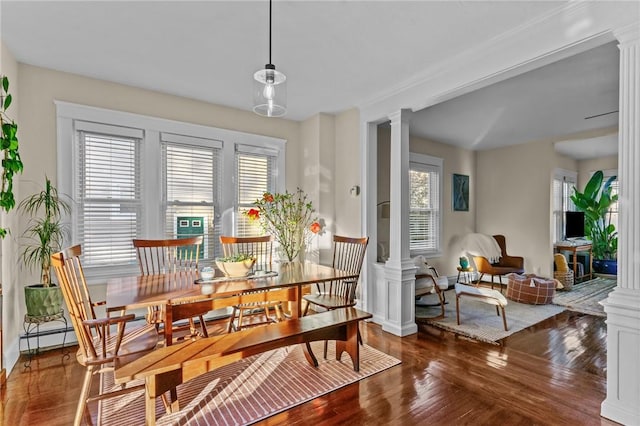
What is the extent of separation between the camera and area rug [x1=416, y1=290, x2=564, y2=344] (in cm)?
371

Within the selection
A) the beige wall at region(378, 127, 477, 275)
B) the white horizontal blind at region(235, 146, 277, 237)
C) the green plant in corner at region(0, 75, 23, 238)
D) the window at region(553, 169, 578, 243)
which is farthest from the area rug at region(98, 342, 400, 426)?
the window at region(553, 169, 578, 243)

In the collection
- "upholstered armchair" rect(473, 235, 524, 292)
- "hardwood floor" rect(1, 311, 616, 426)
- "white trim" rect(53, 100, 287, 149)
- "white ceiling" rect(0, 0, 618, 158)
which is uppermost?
"white ceiling" rect(0, 0, 618, 158)

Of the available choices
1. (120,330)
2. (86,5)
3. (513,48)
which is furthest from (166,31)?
(513,48)

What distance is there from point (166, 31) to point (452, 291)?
5.62m

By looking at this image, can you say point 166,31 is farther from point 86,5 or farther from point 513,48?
point 513,48

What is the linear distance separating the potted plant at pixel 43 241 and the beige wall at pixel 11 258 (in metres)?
0.11

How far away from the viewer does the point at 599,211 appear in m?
6.75

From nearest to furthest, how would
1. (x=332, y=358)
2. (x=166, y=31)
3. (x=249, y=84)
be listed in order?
(x=166, y=31), (x=332, y=358), (x=249, y=84)

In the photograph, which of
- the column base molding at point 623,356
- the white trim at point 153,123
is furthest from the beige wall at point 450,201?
the column base molding at point 623,356

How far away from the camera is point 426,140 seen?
19.9ft

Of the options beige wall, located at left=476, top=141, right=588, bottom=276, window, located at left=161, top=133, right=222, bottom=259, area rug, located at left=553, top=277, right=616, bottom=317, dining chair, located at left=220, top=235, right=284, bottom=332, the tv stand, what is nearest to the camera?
dining chair, located at left=220, top=235, right=284, bottom=332

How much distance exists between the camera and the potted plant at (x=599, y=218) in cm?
673

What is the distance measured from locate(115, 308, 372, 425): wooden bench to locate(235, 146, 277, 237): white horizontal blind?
6.92 ft

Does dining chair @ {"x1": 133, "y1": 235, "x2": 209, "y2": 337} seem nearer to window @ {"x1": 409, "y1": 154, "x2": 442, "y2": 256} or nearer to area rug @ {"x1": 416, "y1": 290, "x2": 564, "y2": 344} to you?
area rug @ {"x1": 416, "y1": 290, "x2": 564, "y2": 344}
